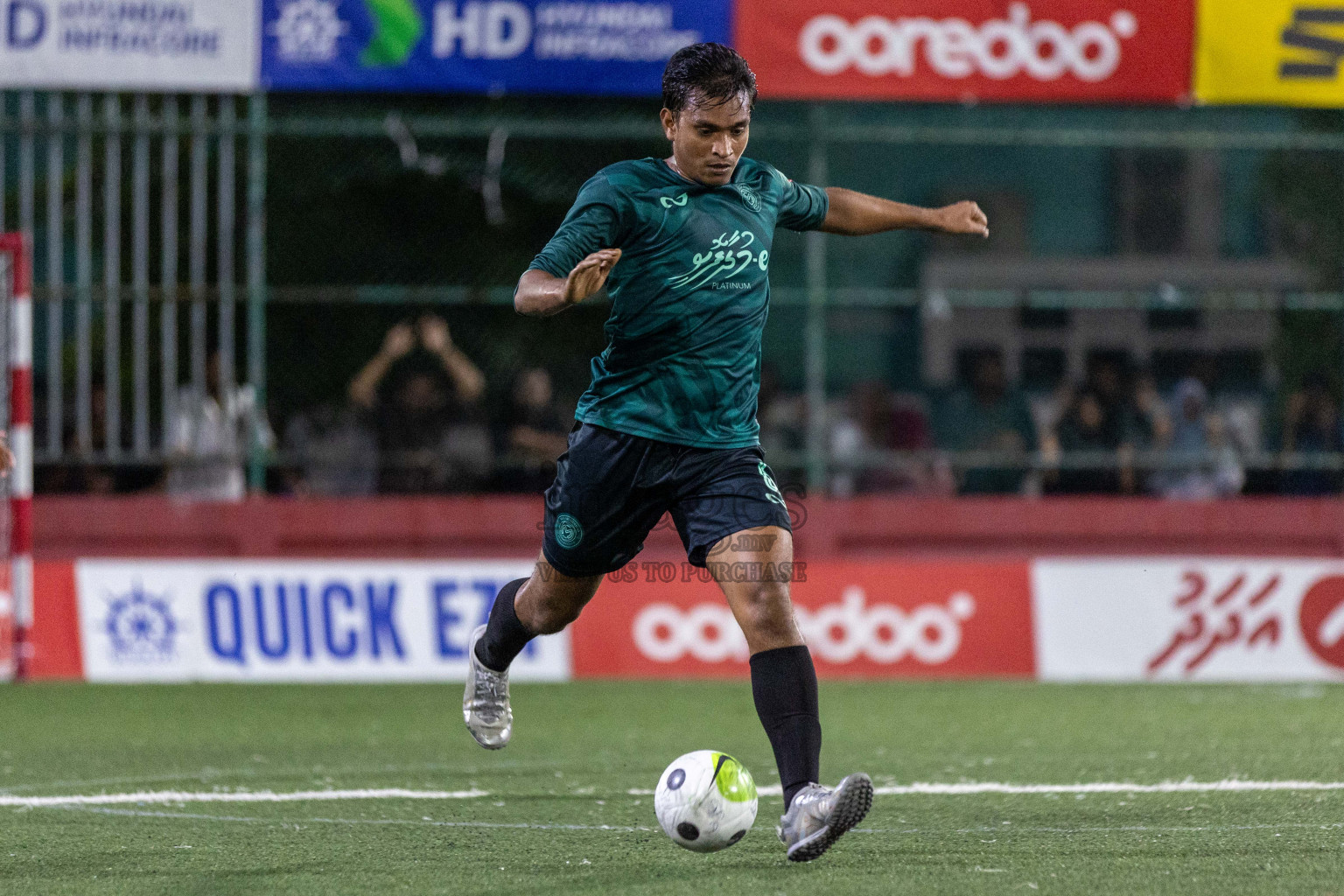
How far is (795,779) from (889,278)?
54.5 ft

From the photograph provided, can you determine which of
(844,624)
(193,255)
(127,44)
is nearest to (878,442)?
(844,624)

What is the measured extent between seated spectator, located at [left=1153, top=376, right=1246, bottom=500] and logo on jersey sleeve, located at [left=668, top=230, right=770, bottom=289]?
8290 millimetres

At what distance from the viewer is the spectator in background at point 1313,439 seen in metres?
13.2

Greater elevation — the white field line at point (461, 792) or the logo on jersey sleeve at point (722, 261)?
the logo on jersey sleeve at point (722, 261)

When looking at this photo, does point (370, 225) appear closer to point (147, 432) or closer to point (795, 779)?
point (147, 432)

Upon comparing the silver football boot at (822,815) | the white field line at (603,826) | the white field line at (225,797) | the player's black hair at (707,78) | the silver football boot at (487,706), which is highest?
the player's black hair at (707,78)

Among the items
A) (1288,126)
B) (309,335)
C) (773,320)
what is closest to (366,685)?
(309,335)

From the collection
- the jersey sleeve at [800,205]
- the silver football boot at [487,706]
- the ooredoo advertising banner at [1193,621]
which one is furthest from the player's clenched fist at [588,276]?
the ooredoo advertising banner at [1193,621]

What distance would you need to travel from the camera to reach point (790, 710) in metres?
4.96

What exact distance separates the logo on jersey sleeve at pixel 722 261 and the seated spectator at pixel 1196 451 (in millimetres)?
8290

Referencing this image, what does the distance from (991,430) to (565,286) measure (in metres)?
9.62

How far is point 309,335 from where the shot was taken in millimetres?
14148

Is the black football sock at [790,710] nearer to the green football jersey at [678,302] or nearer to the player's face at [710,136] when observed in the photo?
the green football jersey at [678,302]

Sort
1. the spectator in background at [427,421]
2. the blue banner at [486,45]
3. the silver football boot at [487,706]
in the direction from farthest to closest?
1. the spectator in background at [427,421]
2. the blue banner at [486,45]
3. the silver football boot at [487,706]
